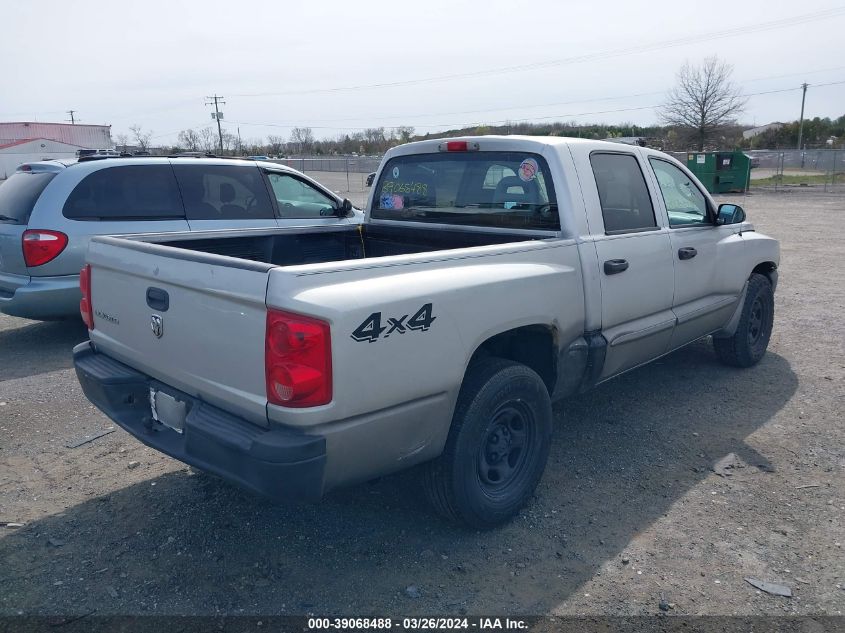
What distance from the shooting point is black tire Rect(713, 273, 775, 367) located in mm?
5867

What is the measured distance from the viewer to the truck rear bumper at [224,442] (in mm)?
2639

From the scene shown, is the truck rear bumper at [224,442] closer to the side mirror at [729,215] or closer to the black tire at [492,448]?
the black tire at [492,448]

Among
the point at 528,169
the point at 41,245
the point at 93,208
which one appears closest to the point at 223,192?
the point at 93,208

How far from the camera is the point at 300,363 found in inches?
103

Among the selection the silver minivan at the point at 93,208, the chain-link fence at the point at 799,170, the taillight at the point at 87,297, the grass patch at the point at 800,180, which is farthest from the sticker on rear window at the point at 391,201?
the grass patch at the point at 800,180

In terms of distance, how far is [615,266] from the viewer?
4086 mm

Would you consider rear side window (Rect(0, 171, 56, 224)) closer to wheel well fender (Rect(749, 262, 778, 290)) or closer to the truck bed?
the truck bed

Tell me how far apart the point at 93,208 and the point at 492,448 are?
506 cm

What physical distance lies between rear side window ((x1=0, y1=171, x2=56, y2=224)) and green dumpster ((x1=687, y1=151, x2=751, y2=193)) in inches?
1052

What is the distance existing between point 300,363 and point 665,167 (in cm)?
358

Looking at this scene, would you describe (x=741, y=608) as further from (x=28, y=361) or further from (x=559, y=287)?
(x=28, y=361)

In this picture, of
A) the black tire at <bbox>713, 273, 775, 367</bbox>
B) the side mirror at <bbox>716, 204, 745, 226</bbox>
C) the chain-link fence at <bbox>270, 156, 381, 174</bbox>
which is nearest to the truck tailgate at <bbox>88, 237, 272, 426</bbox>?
the side mirror at <bbox>716, 204, 745, 226</bbox>

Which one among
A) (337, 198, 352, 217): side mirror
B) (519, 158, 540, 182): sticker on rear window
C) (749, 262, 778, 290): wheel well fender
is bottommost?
(749, 262, 778, 290): wheel well fender

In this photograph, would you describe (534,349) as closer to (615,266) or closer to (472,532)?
(615,266)
